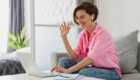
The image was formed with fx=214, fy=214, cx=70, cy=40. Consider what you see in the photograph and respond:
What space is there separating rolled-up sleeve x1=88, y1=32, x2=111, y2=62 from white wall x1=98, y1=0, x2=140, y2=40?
0.86 meters

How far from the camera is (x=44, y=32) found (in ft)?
9.71

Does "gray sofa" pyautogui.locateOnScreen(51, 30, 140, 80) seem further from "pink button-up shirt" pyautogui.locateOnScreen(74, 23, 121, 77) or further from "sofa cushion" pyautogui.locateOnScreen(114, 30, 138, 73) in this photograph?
"pink button-up shirt" pyautogui.locateOnScreen(74, 23, 121, 77)

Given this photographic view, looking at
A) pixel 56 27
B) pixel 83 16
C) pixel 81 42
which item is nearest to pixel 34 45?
pixel 56 27

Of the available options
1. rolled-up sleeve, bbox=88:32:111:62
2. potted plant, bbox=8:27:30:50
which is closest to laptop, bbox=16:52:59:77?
rolled-up sleeve, bbox=88:32:111:62

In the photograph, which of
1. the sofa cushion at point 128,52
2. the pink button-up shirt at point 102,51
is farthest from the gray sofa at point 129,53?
the pink button-up shirt at point 102,51

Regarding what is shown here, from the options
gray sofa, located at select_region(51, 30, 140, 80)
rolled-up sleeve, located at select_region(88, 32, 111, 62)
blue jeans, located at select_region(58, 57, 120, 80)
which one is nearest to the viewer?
blue jeans, located at select_region(58, 57, 120, 80)

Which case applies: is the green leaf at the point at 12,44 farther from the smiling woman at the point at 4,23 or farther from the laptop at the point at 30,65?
the laptop at the point at 30,65

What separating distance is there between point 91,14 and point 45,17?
1145 mm

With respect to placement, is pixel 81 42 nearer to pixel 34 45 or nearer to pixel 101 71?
pixel 101 71

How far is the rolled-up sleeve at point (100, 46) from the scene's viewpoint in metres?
1.74

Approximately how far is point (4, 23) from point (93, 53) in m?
3.71

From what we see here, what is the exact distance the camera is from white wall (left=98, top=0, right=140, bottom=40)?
2.67 meters

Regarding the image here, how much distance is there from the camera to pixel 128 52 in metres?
1.92

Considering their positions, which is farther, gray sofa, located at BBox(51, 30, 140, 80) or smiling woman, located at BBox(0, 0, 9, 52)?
smiling woman, located at BBox(0, 0, 9, 52)
